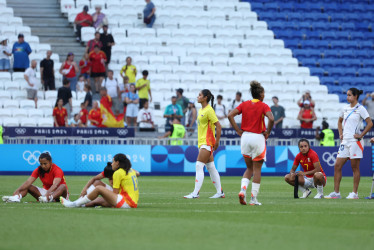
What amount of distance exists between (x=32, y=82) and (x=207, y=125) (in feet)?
45.4

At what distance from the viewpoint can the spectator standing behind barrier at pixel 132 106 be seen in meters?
26.8

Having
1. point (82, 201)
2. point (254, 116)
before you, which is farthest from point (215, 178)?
point (82, 201)

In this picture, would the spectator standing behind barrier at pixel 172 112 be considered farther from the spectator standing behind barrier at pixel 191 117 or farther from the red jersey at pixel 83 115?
the red jersey at pixel 83 115

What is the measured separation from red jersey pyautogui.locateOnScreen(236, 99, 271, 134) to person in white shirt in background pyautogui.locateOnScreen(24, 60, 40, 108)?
52.6 ft

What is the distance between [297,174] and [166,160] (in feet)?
35.3

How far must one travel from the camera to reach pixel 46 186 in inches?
531

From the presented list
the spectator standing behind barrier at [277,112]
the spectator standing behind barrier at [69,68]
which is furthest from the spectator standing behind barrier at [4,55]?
the spectator standing behind barrier at [277,112]

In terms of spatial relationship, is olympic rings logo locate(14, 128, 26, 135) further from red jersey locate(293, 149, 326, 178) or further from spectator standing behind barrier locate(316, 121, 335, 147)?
red jersey locate(293, 149, 326, 178)

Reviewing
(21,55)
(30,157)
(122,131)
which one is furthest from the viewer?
(21,55)

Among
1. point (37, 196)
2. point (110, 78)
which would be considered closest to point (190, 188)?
point (37, 196)

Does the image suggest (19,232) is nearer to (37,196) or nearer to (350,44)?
(37,196)

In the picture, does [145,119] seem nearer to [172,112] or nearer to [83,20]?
[172,112]

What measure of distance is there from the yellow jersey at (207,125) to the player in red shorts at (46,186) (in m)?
3.09

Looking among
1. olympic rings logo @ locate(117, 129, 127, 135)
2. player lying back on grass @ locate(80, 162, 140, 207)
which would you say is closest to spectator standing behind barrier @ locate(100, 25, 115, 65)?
olympic rings logo @ locate(117, 129, 127, 135)
